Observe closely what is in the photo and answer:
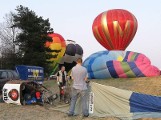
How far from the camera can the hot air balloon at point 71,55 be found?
42750 millimetres

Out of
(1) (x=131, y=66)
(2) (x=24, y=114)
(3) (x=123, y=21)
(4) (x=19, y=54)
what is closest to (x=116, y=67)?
(1) (x=131, y=66)

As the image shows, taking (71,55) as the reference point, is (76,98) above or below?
below

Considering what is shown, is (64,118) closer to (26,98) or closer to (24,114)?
(24,114)

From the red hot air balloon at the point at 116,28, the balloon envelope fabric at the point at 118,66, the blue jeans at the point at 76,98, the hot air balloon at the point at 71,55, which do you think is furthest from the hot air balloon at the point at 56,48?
the blue jeans at the point at 76,98

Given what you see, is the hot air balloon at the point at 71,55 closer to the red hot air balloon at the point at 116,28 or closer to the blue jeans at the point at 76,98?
the red hot air balloon at the point at 116,28

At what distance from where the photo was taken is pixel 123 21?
116 feet

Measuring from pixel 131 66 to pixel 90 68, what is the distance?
135 inches

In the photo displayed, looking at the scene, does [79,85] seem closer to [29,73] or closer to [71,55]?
[29,73]

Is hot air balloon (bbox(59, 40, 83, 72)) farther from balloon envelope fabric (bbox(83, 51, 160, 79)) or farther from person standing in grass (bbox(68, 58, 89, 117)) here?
person standing in grass (bbox(68, 58, 89, 117))

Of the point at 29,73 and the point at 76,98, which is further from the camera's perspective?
the point at 29,73

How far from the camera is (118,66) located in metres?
28.7

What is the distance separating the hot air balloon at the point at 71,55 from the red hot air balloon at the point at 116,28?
706 cm

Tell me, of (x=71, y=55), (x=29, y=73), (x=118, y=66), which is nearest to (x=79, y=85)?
(x=29, y=73)

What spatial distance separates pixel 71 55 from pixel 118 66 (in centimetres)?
1569
